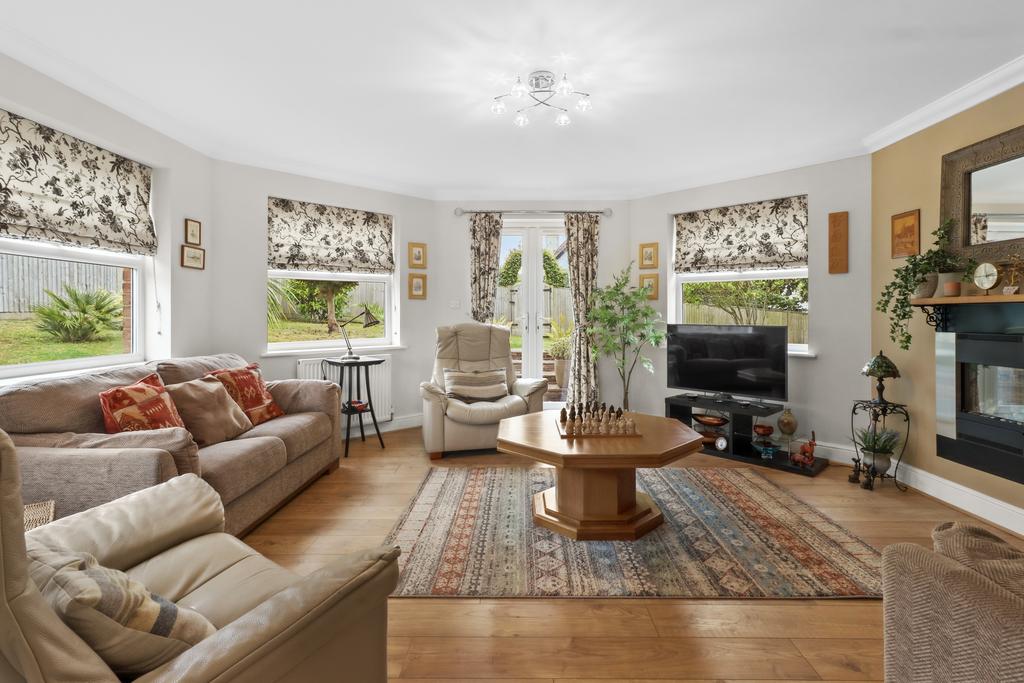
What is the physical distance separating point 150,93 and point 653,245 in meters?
4.26

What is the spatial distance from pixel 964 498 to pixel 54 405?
16.7 ft

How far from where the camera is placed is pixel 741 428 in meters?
4.18

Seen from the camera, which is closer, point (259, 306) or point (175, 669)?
point (175, 669)

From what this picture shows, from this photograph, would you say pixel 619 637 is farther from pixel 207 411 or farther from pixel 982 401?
pixel 982 401

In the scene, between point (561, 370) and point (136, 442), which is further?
point (561, 370)

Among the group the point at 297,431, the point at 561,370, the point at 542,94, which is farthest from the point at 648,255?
the point at 297,431

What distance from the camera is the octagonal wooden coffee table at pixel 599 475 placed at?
8.10 ft

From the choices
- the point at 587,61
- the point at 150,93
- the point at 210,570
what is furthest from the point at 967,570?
the point at 150,93

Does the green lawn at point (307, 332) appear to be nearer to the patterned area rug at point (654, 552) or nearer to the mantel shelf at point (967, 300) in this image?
the patterned area rug at point (654, 552)

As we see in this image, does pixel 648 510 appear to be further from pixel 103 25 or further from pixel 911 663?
pixel 103 25

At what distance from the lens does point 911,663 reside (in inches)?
41.5

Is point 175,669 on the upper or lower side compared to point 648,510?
upper

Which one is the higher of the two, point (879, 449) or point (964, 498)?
point (879, 449)

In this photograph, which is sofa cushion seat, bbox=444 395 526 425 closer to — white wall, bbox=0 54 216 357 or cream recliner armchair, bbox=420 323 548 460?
cream recliner armchair, bbox=420 323 548 460
